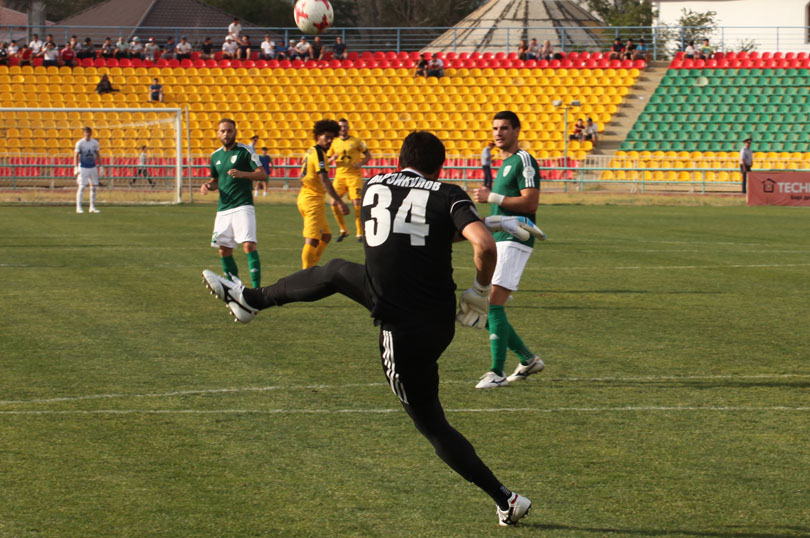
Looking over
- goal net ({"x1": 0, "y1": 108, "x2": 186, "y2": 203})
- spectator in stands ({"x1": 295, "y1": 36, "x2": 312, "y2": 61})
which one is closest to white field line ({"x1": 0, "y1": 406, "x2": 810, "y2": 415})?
goal net ({"x1": 0, "y1": 108, "x2": 186, "y2": 203})

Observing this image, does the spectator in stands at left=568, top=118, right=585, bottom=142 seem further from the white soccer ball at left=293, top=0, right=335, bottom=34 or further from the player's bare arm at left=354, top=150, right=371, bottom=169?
the player's bare arm at left=354, top=150, right=371, bottom=169

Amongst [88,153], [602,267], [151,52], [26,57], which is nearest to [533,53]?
[151,52]

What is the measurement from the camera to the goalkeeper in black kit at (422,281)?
4984 mm

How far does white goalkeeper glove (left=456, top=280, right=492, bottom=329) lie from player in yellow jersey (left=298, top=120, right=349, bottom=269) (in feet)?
27.5

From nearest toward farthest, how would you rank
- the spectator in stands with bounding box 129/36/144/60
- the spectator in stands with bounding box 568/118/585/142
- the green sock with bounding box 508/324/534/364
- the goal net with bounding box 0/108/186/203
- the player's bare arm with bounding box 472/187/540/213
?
1. the player's bare arm with bounding box 472/187/540/213
2. the green sock with bounding box 508/324/534/364
3. the goal net with bounding box 0/108/186/203
4. the spectator in stands with bounding box 568/118/585/142
5. the spectator in stands with bounding box 129/36/144/60

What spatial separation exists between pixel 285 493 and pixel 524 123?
3637 centimetres

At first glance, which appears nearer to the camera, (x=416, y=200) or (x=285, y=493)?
(x=416, y=200)

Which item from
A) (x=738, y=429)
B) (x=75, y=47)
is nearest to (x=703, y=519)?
(x=738, y=429)

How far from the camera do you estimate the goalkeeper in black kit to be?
4.98 metres

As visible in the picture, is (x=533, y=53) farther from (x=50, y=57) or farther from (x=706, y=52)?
(x=50, y=57)

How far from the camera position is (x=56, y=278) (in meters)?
14.9

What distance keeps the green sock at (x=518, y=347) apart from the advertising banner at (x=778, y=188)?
85.5 feet

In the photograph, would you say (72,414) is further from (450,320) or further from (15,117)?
(15,117)

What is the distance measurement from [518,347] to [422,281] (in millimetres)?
3543
